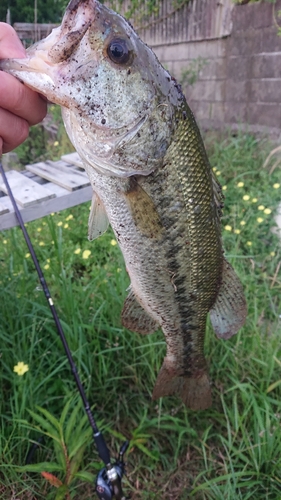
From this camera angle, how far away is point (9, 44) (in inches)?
40.1

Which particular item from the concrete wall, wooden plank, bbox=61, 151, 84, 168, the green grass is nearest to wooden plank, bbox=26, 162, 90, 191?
wooden plank, bbox=61, 151, 84, 168

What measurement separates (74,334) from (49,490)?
2.46ft

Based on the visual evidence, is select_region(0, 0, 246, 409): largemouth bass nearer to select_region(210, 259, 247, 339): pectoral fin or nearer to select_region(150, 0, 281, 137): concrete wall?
select_region(210, 259, 247, 339): pectoral fin

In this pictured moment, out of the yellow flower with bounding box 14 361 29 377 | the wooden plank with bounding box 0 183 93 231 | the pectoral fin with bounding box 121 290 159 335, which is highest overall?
the wooden plank with bounding box 0 183 93 231

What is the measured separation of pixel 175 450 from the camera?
2094 mm

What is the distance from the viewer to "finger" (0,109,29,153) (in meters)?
1.09

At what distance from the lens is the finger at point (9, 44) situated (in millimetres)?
1002

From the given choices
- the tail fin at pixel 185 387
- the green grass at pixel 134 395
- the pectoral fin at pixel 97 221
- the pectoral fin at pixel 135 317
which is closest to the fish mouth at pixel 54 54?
the pectoral fin at pixel 97 221

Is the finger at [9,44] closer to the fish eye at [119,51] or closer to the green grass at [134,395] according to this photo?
the fish eye at [119,51]

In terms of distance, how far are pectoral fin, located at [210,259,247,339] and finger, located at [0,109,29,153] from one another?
797mm

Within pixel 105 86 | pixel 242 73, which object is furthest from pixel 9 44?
pixel 242 73

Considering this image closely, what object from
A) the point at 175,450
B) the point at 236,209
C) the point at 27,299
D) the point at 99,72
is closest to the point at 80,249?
the point at 27,299

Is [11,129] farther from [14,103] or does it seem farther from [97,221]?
[97,221]

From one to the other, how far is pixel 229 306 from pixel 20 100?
998 mm
